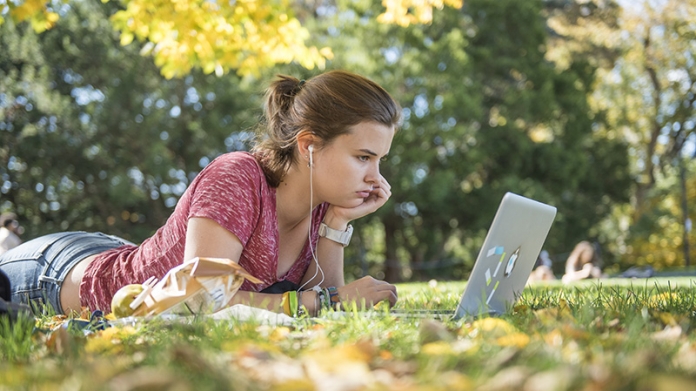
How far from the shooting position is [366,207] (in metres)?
3.49

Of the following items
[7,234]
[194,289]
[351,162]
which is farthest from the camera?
[7,234]

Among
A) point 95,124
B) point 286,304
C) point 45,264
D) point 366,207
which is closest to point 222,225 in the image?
point 286,304

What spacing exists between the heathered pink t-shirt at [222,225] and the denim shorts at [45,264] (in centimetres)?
17

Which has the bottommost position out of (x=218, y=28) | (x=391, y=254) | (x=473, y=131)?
(x=391, y=254)

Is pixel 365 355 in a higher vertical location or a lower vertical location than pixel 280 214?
lower

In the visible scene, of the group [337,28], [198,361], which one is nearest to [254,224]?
[198,361]

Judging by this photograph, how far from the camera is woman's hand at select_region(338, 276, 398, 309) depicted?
2847 mm

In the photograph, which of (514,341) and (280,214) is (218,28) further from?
(514,341)

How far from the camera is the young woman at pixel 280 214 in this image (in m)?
2.87

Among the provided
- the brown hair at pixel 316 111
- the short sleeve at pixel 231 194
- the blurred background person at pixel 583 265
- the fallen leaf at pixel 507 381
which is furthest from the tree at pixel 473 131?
the fallen leaf at pixel 507 381

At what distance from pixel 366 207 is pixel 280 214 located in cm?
43

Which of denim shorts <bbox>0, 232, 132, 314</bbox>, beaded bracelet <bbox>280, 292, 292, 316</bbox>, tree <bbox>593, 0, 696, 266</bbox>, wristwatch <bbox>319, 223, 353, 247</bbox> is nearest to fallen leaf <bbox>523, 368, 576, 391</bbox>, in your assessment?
beaded bracelet <bbox>280, 292, 292, 316</bbox>

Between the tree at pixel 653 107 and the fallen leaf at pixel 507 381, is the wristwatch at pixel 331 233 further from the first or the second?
the tree at pixel 653 107

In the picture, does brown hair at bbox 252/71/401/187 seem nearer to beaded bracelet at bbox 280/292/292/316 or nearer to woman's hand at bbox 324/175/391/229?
woman's hand at bbox 324/175/391/229
